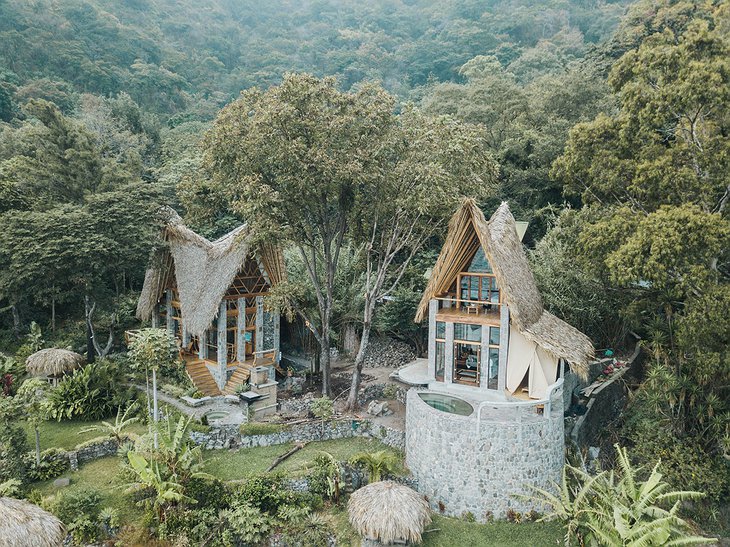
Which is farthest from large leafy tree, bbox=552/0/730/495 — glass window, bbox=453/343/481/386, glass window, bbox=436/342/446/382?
glass window, bbox=436/342/446/382

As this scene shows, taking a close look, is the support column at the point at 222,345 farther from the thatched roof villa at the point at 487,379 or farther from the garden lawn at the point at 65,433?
the thatched roof villa at the point at 487,379

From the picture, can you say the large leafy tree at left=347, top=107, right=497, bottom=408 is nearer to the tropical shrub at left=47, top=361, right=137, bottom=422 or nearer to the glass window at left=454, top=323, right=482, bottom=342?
the glass window at left=454, top=323, right=482, bottom=342

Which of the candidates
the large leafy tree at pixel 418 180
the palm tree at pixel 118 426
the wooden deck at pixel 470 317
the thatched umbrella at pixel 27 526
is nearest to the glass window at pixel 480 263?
the wooden deck at pixel 470 317

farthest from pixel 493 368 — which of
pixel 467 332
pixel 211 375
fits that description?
pixel 211 375

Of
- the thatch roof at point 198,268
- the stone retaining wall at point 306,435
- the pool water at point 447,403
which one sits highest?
the thatch roof at point 198,268

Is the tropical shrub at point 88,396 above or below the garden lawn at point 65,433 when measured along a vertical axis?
above

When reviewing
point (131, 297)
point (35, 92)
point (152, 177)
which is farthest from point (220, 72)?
point (131, 297)

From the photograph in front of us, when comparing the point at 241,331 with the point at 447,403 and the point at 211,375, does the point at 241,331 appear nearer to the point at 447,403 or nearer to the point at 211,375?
the point at 211,375
